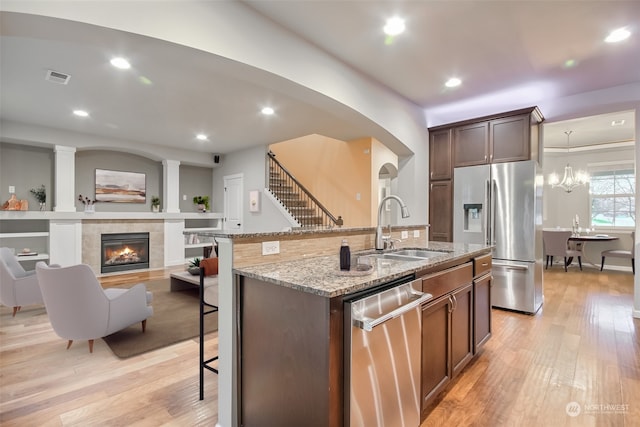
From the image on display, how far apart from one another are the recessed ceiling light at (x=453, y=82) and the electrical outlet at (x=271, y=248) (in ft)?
9.90

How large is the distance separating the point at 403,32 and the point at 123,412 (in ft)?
11.6

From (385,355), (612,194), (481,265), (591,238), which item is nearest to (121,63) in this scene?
(385,355)

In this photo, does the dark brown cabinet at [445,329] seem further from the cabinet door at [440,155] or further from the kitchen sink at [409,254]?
the cabinet door at [440,155]

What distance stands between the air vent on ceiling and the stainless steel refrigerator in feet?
16.5

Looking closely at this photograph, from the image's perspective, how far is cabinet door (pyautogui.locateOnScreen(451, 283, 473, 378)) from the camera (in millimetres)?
2168

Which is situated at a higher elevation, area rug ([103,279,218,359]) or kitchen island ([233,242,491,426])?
kitchen island ([233,242,491,426])

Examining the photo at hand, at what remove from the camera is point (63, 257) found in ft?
19.2

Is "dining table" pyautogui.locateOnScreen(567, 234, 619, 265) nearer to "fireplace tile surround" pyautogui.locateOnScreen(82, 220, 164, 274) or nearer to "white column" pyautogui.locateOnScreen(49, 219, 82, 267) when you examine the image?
"fireplace tile surround" pyautogui.locateOnScreen(82, 220, 164, 274)

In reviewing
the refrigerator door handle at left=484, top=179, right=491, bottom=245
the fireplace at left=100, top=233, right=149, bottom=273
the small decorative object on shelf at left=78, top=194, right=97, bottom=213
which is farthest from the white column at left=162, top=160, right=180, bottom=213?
the refrigerator door handle at left=484, top=179, right=491, bottom=245

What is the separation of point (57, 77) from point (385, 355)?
4.41 metres

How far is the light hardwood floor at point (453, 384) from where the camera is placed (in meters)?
1.92

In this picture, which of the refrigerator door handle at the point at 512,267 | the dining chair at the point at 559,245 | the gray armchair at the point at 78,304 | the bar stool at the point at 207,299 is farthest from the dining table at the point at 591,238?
the gray armchair at the point at 78,304

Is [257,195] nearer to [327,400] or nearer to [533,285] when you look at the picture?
[533,285]

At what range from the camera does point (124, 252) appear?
680 cm
